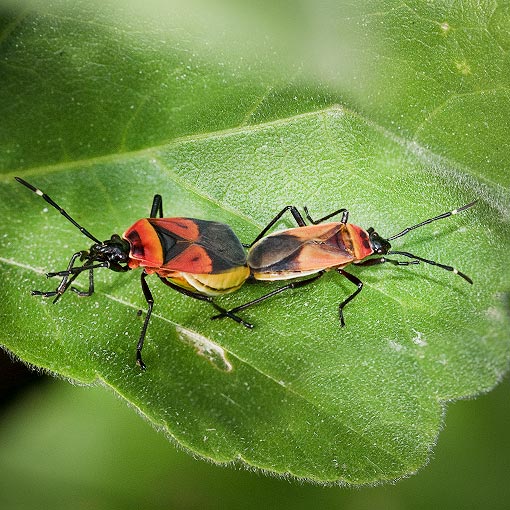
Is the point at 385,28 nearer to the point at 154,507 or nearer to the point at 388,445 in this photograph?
the point at 388,445

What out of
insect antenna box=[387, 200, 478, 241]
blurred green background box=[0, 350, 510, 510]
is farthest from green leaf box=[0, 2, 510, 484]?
blurred green background box=[0, 350, 510, 510]

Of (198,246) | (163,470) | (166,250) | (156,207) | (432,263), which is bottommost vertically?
(163,470)

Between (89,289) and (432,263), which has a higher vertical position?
(432,263)

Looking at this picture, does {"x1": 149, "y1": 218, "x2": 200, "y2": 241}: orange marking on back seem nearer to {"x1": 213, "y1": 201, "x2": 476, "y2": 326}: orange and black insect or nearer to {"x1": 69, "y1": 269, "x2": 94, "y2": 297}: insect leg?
{"x1": 213, "y1": 201, "x2": 476, "y2": 326}: orange and black insect

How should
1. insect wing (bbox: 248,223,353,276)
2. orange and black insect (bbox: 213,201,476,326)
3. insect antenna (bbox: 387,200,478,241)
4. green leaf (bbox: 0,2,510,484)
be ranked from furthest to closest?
1. insect wing (bbox: 248,223,353,276)
2. orange and black insect (bbox: 213,201,476,326)
3. insect antenna (bbox: 387,200,478,241)
4. green leaf (bbox: 0,2,510,484)

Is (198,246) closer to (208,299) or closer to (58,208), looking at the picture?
(208,299)

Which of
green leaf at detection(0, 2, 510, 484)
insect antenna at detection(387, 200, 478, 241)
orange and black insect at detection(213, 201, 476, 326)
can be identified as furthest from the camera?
orange and black insect at detection(213, 201, 476, 326)

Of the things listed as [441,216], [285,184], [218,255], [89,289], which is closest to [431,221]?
[441,216]
